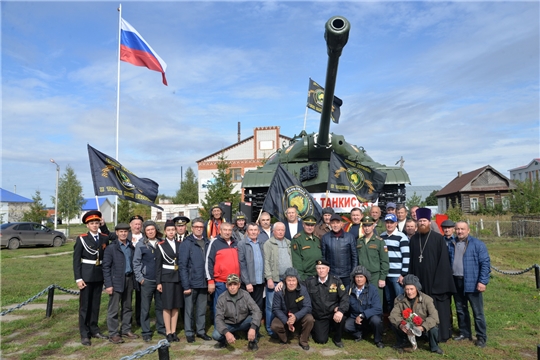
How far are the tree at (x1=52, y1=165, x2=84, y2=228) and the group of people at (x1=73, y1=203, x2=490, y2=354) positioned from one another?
34418 millimetres

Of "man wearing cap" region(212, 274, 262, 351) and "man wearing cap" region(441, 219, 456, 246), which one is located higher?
"man wearing cap" region(441, 219, 456, 246)

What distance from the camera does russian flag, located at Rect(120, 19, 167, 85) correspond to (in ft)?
36.5

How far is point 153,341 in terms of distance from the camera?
6305 millimetres

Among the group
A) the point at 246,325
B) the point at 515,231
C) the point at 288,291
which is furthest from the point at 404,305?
the point at 515,231

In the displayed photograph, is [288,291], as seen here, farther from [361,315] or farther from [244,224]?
[244,224]

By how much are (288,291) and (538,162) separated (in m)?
64.6

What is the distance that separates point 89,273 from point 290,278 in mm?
2857

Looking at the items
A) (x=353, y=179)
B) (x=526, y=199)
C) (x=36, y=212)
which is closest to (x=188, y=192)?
(x=36, y=212)

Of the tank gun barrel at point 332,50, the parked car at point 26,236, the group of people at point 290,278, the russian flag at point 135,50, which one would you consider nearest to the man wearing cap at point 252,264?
the group of people at point 290,278

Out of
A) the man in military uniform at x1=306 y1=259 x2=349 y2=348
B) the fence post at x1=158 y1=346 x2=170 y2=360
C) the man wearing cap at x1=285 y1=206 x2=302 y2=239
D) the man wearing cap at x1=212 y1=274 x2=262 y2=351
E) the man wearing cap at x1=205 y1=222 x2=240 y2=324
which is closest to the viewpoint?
the fence post at x1=158 y1=346 x2=170 y2=360

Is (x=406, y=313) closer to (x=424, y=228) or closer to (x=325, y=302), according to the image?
(x=325, y=302)

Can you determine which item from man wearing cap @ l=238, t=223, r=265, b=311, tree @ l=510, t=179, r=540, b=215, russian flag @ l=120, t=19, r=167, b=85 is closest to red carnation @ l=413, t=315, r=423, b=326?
man wearing cap @ l=238, t=223, r=265, b=311

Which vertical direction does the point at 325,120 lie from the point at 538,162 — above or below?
below

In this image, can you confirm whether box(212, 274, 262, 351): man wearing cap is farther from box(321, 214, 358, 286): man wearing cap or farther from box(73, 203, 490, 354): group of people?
box(321, 214, 358, 286): man wearing cap
